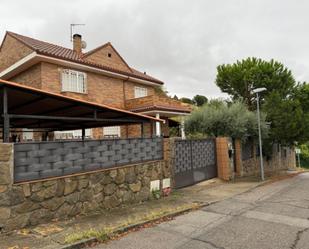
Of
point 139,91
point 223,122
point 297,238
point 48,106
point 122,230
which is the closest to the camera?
point 297,238

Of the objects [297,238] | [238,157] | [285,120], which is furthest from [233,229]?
[285,120]

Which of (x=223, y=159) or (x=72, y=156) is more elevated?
(x=72, y=156)

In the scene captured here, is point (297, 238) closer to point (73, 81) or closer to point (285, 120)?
point (285, 120)

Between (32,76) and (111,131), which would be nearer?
(32,76)

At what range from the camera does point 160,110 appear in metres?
18.2

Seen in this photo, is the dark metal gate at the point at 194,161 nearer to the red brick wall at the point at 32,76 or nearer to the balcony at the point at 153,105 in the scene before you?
the balcony at the point at 153,105

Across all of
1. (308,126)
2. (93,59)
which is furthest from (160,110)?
(308,126)

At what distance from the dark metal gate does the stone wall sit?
2.28 metres

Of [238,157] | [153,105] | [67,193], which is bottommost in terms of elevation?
[67,193]

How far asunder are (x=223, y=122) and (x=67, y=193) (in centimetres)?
1064

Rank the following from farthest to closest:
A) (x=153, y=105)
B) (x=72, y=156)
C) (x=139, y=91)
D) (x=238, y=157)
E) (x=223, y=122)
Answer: (x=139, y=91)
(x=153, y=105)
(x=238, y=157)
(x=223, y=122)
(x=72, y=156)

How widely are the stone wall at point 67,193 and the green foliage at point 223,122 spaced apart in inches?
289

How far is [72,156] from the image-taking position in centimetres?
666

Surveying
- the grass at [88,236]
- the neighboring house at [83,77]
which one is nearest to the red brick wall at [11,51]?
the neighboring house at [83,77]
